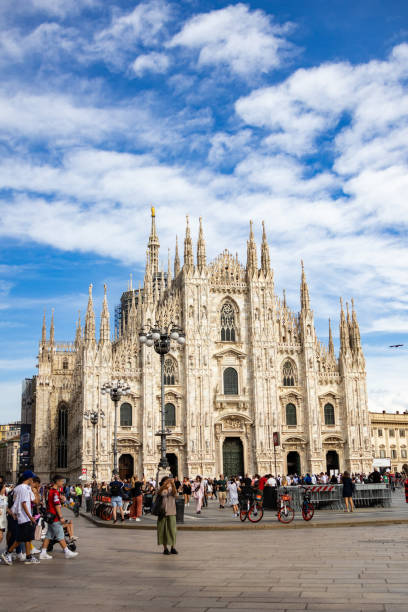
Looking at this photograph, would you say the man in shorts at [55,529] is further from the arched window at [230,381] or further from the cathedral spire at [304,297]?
the cathedral spire at [304,297]

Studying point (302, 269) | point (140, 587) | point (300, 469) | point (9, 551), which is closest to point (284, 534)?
point (9, 551)

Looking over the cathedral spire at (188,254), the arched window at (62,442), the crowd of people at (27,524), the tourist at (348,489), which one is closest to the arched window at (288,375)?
the cathedral spire at (188,254)

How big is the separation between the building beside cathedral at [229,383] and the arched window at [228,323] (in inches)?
3.2

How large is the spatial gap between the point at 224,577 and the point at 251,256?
46244 mm

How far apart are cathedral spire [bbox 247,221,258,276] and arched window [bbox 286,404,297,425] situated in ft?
36.3

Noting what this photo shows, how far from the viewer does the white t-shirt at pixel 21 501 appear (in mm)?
12688

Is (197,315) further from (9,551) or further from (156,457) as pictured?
(9,551)

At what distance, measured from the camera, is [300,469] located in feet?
177

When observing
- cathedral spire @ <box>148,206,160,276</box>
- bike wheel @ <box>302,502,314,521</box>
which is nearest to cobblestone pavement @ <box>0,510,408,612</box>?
bike wheel @ <box>302,502,314,521</box>

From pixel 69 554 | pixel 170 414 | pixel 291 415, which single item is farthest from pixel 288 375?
pixel 69 554

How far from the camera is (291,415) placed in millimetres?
54656

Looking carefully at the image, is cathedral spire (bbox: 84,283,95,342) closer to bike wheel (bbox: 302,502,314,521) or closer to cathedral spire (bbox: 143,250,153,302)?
cathedral spire (bbox: 143,250,153,302)

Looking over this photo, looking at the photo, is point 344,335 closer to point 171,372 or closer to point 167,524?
point 171,372

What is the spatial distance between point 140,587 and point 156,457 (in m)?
41.7
